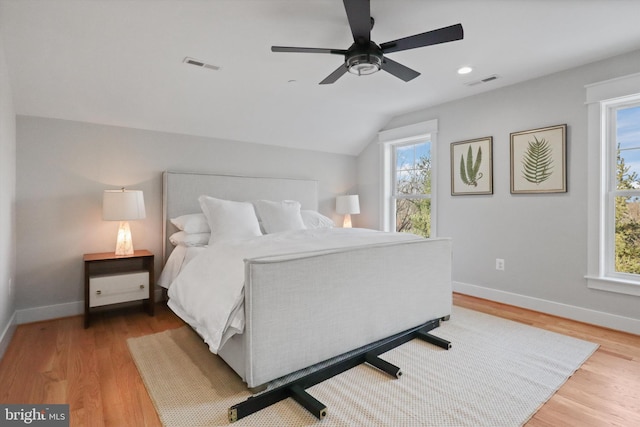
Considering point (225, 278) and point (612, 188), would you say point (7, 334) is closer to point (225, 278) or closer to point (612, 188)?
point (225, 278)

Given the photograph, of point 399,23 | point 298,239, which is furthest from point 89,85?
point 399,23

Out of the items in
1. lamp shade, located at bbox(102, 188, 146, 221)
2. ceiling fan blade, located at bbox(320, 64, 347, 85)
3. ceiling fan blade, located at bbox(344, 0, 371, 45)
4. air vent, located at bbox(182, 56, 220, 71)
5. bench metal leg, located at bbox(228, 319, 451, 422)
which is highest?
air vent, located at bbox(182, 56, 220, 71)

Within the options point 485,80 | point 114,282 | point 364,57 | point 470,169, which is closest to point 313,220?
point 470,169

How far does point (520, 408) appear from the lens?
1.74 m

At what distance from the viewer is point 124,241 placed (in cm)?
323

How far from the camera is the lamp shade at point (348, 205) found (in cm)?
502

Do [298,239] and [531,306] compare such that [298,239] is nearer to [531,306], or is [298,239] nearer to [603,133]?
[531,306]

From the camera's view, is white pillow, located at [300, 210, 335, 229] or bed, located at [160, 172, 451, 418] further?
white pillow, located at [300, 210, 335, 229]

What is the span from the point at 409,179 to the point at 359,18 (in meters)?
3.25

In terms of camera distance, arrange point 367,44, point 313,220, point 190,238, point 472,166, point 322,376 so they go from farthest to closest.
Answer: point 313,220, point 472,166, point 190,238, point 367,44, point 322,376

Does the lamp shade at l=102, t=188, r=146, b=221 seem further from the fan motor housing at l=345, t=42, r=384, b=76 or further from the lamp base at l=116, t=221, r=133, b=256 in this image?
the fan motor housing at l=345, t=42, r=384, b=76

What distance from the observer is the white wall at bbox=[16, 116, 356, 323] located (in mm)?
3031

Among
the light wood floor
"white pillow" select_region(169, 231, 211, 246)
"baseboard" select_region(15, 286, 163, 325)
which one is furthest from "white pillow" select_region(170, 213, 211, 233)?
"baseboard" select_region(15, 286, 163, 325)

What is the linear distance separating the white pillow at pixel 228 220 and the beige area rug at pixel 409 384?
0.98 metres
